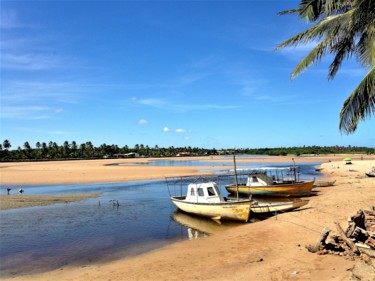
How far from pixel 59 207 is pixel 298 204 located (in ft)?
65.2

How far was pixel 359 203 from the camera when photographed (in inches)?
818

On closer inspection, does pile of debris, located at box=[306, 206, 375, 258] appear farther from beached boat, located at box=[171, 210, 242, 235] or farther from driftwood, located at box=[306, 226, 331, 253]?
beached boat, located at box=[171, 210, 242, 235]

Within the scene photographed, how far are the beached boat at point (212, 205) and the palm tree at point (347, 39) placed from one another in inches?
399

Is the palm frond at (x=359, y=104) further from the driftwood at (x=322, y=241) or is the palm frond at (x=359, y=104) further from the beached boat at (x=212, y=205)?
the beached boat at (x=212, y=205)

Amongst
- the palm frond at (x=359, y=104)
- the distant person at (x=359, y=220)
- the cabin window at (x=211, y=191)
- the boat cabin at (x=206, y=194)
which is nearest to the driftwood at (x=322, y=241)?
the distant person at (x=359, y=220)

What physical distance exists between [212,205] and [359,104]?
13104 mm

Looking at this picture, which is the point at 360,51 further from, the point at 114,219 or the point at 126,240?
the point at 114,219

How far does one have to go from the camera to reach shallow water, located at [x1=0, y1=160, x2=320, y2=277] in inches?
599

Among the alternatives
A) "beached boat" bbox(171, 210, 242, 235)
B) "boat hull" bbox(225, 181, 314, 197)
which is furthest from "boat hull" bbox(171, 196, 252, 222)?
"boat hull" bbox(225, 181, 314, 197)

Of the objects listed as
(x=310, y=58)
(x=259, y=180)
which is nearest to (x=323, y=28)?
(x=310, y=58)

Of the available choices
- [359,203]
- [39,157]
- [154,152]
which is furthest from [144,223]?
[154,152]

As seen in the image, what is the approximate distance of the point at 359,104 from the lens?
33.3 ft

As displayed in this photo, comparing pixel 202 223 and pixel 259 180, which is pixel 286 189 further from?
pixel 202 223

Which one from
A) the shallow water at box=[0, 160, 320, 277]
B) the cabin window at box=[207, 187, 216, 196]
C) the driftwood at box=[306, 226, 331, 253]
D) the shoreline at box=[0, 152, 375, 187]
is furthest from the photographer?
the shoreline at box=[0, 152, 375, 187]
